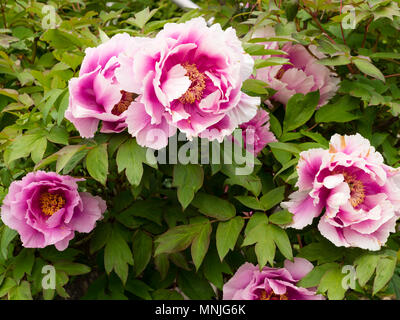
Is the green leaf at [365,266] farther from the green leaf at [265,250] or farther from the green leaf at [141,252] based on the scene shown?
the green leaf at [141,252]

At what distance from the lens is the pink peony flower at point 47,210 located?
879mm

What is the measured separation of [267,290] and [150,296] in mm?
245

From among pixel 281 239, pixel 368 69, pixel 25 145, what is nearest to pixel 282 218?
pixel 281 239

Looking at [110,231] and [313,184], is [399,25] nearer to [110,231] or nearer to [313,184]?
[313,184]

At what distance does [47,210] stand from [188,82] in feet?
1.21

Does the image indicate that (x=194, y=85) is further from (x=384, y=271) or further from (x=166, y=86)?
(x=384, y=271)

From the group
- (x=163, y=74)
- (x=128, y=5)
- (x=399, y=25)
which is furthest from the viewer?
(x=128, y=5)

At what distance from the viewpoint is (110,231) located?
3.16 ft

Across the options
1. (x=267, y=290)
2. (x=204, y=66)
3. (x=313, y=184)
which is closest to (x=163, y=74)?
(x=204, y=66)

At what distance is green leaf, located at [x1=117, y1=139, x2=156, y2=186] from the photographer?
0.78m

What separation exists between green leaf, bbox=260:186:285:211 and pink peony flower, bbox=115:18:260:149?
18 cm

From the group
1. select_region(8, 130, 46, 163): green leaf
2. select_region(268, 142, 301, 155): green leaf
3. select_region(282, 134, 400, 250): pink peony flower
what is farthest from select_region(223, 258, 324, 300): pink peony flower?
select_region(8, 130, 46, 163): green leaf

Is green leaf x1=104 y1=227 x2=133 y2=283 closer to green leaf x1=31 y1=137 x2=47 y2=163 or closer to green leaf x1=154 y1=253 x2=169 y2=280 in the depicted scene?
green leaf x1=154 y1=253 x2=169 y2=280

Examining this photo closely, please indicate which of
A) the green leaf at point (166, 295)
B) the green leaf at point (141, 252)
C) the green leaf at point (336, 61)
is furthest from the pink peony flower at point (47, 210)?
the green leaf at point (336, 61)
